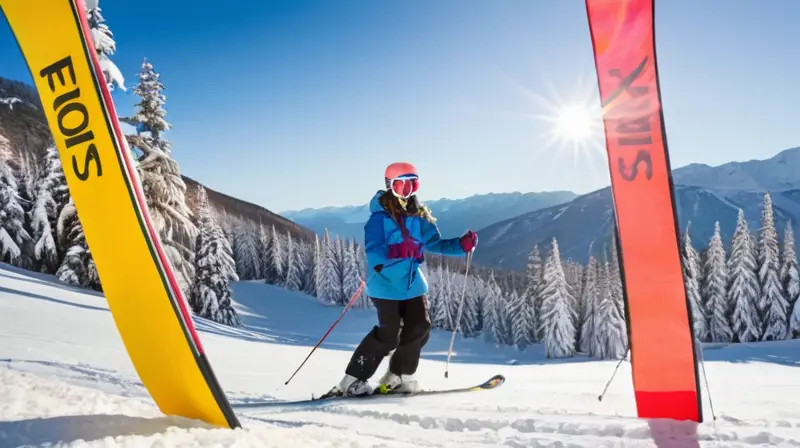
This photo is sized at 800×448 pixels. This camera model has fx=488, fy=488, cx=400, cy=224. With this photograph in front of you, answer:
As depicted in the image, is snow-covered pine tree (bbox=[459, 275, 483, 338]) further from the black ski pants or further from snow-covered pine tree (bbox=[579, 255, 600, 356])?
the black ski pants

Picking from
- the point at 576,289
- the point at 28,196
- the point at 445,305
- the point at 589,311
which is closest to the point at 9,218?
the point at 28,196

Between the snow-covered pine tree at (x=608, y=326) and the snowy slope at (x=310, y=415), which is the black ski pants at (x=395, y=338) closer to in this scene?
the snowy slope at (x=310, y=415)

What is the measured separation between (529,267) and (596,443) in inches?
1840

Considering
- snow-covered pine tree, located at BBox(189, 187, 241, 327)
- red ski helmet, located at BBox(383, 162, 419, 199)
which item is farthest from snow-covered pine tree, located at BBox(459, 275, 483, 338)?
red ski helmet, located at BBox(383, 162, 419, 199)

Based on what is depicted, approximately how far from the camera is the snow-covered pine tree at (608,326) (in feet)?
126

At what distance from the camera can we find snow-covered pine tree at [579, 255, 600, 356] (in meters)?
41.9

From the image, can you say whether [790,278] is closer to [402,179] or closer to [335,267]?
[402,179]

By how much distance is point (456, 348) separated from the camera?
50.8m

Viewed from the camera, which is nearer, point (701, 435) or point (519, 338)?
point (701, 435)

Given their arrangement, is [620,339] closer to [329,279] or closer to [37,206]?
[329,279]

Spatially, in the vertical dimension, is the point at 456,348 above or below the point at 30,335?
below

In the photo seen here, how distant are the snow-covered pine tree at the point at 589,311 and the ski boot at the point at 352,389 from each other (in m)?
39.1

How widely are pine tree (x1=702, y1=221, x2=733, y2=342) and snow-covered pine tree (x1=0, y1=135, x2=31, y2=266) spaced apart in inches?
1862

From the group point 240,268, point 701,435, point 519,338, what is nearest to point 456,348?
point 519,338
